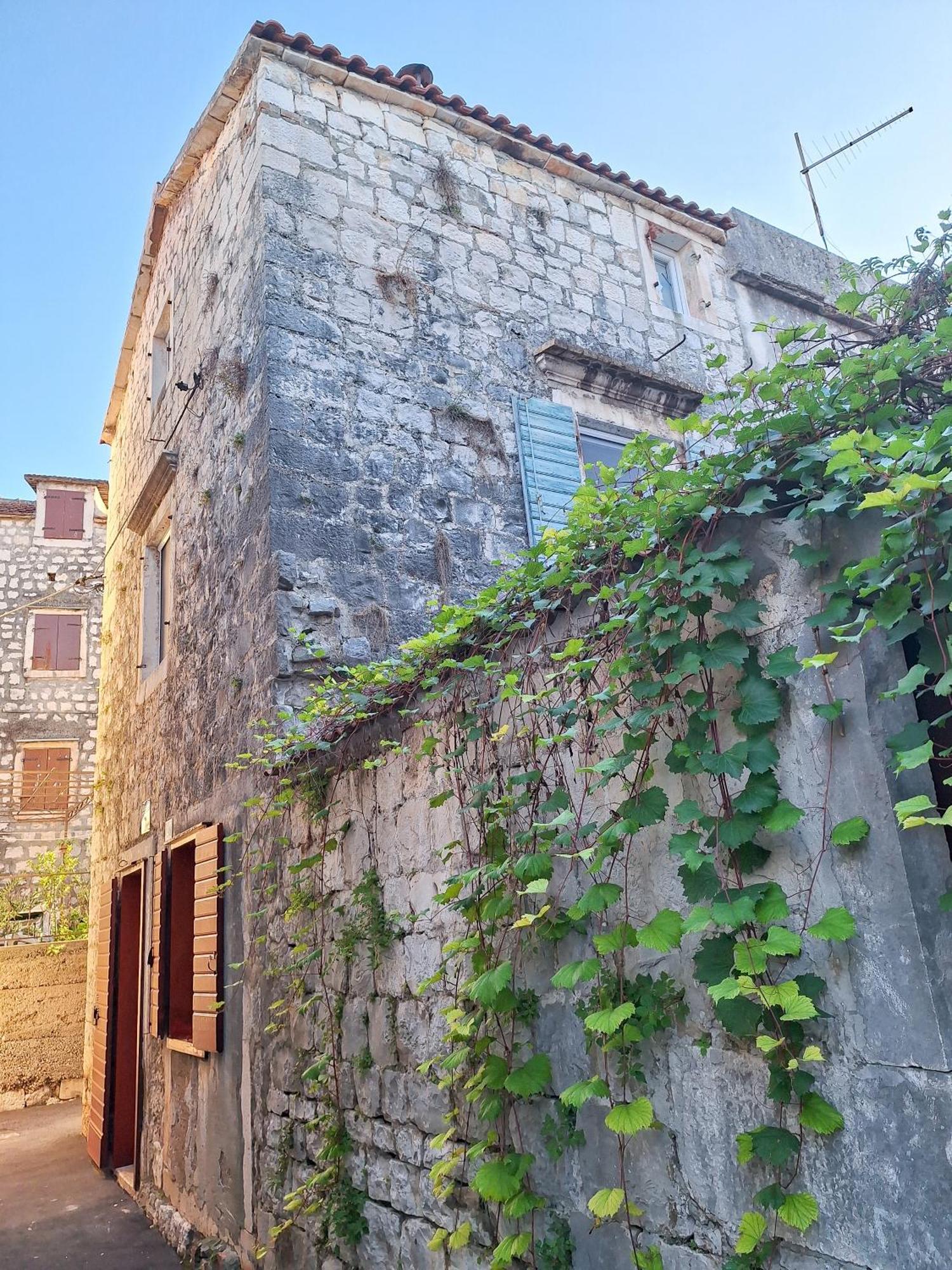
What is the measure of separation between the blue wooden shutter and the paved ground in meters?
4.68

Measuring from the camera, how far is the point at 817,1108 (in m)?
1.83

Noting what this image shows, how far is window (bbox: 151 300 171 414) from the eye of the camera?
7770 mm

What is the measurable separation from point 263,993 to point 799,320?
23.0ft

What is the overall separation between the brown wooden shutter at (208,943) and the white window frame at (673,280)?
17.2 ft

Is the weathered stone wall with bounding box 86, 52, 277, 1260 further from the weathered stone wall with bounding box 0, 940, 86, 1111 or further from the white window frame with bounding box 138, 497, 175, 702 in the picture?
the weathered stone wall with bounding box 0, 940, 86, 1111

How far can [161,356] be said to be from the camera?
8.14 meters

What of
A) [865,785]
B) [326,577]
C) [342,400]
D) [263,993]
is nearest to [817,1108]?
[865,785]

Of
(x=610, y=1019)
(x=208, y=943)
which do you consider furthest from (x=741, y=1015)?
(x=208, y=943)

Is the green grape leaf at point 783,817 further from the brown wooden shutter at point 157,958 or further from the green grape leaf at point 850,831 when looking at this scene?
the brown wooden shutter at point 157,958

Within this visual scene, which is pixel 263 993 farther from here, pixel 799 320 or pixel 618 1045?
pixel 799 320

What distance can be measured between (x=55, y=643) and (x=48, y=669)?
0.50 m

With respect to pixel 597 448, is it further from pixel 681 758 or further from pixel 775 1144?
pixel 775 1144

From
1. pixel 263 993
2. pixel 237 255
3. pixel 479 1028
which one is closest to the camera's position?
pixel 479 1028

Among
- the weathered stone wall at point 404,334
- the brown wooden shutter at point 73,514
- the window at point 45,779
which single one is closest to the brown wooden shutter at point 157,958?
the weathered stone wall at point 404,334
